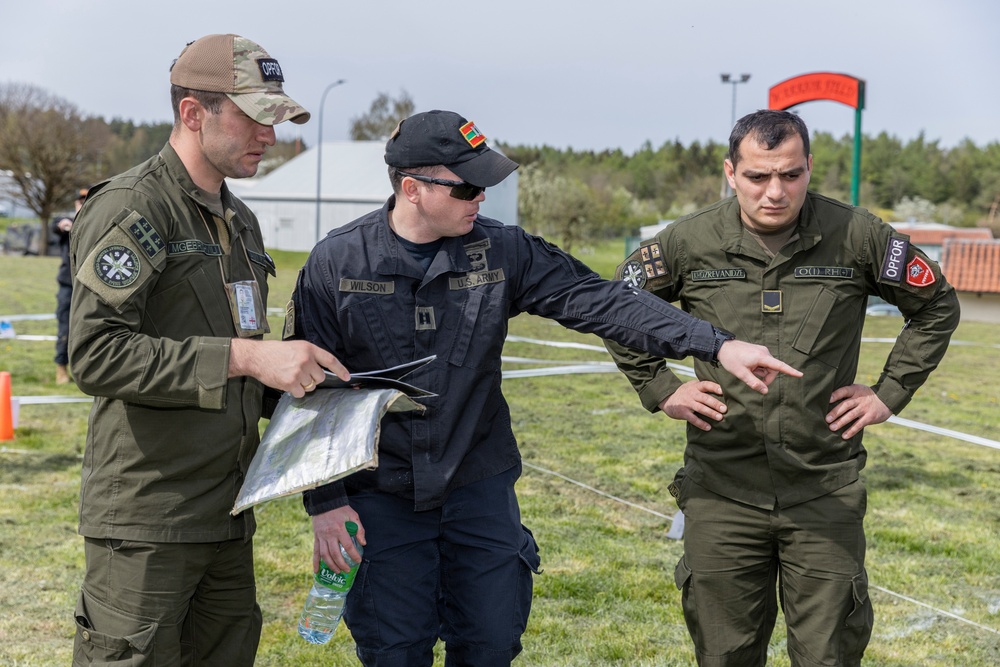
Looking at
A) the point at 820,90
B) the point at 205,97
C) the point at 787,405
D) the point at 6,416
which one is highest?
the point at 820,90

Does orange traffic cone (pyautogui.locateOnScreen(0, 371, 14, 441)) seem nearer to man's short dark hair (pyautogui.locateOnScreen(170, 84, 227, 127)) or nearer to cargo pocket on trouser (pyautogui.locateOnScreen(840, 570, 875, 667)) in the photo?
man's short dark hair (pyautogui.locateOnScreen(170, 84, 227, 127))

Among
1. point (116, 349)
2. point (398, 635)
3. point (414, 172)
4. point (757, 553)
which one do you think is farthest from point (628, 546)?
point (116, 349)

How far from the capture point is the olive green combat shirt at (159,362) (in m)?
2.59

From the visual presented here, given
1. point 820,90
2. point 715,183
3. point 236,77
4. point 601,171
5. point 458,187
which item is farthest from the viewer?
point 601,171

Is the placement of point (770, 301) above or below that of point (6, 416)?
above

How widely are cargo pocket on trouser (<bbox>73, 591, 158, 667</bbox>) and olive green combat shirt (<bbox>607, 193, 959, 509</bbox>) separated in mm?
1964

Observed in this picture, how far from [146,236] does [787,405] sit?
2180 mm

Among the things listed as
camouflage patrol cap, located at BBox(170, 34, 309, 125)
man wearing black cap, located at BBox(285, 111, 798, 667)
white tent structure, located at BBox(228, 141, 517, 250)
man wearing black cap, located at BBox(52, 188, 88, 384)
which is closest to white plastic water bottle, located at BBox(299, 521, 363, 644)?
man wearing black cap, located at BBox(285, 111, 798, 667)

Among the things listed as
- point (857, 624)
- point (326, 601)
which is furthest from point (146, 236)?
point (857, 624)

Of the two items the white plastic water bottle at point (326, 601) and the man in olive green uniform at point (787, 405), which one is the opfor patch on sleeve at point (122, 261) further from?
the man in olive green uniform at point (787, 405)

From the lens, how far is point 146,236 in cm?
270

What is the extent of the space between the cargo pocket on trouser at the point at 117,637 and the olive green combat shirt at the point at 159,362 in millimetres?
240

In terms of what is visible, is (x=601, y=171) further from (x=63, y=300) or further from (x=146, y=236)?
(x=146, y=236)

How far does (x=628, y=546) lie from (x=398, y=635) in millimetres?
3322
